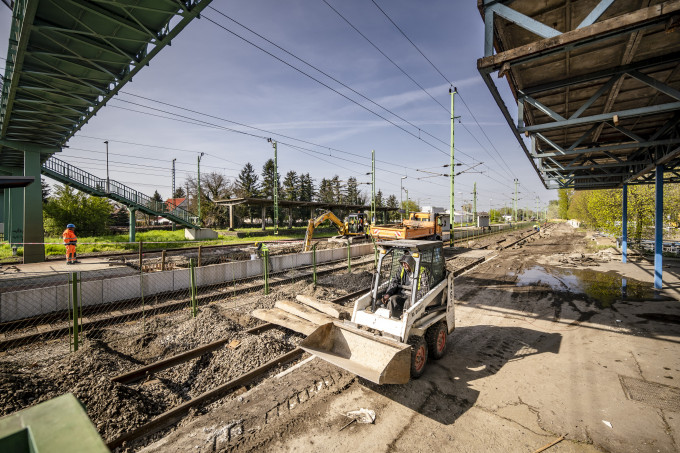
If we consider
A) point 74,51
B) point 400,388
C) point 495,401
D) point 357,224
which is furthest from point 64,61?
point 357,224

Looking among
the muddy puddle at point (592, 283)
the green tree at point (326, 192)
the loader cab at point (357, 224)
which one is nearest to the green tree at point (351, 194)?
the green tree at point (326, 192)

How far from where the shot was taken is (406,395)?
525cm

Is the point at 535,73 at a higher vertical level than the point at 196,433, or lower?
higher

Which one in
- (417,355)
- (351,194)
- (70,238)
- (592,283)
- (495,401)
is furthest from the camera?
(351,194)

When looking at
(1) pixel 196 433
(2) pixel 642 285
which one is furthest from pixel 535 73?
(2) pixel 642 285

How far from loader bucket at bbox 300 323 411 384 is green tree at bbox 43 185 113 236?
30495 mm

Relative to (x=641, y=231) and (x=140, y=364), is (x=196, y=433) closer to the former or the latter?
(x=140, y=364)

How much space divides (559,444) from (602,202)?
26.9 m

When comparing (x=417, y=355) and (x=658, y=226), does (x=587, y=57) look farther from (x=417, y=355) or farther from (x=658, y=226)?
(x=658, y=226)

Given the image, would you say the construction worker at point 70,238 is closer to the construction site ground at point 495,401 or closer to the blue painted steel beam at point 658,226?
the construction site ground at point 495,401

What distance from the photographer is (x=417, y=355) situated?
223 inches

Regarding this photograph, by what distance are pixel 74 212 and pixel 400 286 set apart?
31.3 m

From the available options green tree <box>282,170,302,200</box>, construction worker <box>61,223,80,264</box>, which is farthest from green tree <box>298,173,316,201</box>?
construction worker <box>61,223,80,264</box>

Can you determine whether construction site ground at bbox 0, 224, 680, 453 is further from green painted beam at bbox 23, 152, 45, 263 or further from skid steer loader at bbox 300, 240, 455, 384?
green painted beam at bbox 23, 152, 45, 263
